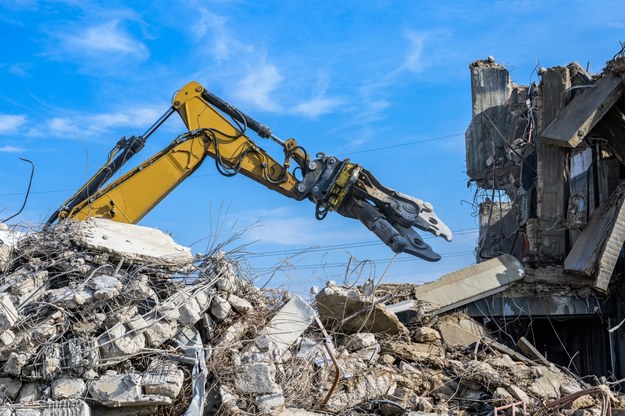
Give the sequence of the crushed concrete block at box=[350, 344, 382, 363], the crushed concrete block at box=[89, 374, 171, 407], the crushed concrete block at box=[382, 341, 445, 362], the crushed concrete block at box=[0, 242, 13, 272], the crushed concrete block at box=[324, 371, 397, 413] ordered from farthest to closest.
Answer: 1. the crushed concrete block at box=[382, 341, 445, 362]
2. the crushed concrete block at box=[350, 344, 382, 363]
3. the crushed concrete block at box=[324, 371, 397, 413]
4. the crushed concrete block at box=[0, 242, 13, 272]
5. the crushed concrete block at box=[89, 374, 171, 407]

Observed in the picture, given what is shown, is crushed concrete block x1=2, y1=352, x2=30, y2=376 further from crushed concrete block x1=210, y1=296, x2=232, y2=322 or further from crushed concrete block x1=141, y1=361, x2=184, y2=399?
crushed concrete block x1=210, y1=296, x2=232, y2=322

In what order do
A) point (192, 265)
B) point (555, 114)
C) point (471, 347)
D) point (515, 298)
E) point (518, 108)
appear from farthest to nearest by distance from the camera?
point (518, 108) < point (555, 114) < point (515, 298) < point (471, 347) < point (192, 265)

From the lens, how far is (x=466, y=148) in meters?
14.3

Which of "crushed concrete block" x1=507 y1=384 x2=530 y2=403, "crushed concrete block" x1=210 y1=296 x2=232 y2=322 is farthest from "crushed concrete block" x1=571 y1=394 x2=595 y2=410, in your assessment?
"crushed concrete block" x1=210 y1=296 x2=232 y2=322

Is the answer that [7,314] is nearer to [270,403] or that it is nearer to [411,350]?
[270,403]

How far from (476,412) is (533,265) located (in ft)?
11.2

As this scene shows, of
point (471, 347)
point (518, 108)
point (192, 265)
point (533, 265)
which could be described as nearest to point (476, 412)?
point (471, 347)

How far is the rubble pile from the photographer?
6402 millimetres

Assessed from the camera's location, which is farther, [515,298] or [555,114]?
[555,114]

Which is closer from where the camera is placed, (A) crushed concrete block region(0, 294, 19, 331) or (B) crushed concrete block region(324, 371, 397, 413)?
(A) crushed concrete block region(0, 294, 19, 331)

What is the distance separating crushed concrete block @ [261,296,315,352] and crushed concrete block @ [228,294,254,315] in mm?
199

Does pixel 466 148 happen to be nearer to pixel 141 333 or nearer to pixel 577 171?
pixel 577 171

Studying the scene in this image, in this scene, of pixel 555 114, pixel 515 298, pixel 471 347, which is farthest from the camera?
pixel 555 114

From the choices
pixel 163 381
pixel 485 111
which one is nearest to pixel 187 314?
pixel 163 381
